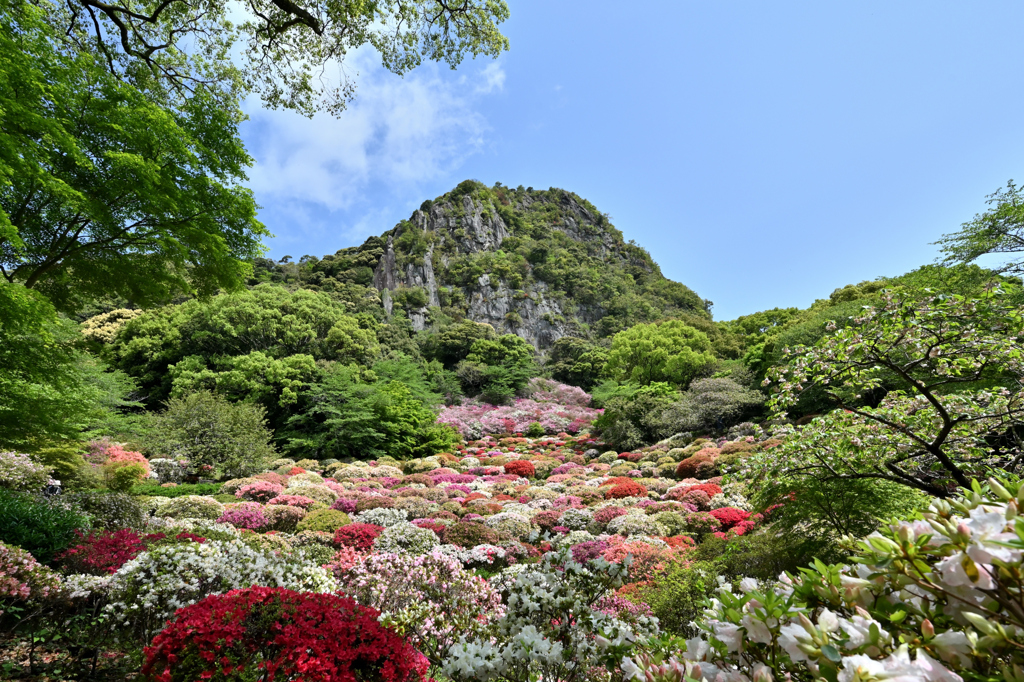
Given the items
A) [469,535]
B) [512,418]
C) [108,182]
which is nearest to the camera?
[108,182]

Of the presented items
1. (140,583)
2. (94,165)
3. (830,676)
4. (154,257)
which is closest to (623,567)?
(830,676)

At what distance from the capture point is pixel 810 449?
3977mm

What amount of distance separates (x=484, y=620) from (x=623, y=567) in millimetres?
1218

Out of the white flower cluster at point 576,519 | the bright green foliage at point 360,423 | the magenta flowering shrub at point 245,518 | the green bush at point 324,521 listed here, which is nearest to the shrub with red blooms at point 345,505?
the green bush at point 324,521

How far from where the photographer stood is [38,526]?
208 inches

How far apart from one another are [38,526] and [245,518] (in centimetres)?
329

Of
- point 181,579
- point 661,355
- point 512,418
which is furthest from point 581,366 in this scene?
point 181,579

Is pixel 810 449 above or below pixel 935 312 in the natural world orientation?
below

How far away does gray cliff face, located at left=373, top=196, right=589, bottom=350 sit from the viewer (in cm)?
4944

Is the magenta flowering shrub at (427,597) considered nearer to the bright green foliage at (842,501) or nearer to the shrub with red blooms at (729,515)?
Result: the bright green foliage at (842,501)

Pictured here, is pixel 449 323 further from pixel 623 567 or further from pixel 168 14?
pixel 623 567

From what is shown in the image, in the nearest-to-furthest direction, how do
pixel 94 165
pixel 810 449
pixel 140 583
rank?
pixel 140 583, pixel 810 449, pixel 94 165

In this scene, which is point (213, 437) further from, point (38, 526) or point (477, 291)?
point (477, 291)

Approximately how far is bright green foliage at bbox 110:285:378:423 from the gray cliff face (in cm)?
1782
